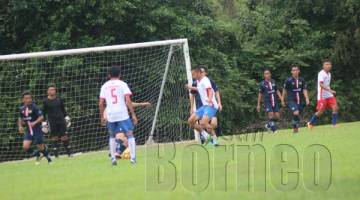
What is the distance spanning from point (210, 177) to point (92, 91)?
13.4 m

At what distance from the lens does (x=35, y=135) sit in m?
18.7

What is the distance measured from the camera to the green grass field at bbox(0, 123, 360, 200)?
33.2ft

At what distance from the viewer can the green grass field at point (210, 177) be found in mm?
10109

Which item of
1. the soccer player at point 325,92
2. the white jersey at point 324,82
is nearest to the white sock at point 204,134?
the soccer player at point 325,92

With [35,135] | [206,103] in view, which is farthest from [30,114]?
[206,103]

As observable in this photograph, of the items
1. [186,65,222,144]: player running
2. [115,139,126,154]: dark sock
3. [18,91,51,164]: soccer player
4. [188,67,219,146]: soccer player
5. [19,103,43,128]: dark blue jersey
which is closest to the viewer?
[115,139,126,154]: dark sock

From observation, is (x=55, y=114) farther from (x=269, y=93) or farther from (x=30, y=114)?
(x=269, y=93)

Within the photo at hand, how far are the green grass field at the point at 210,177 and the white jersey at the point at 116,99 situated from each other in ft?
3.29

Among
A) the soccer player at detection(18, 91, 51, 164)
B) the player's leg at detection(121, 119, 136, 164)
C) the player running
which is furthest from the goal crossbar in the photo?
the player's leg at detection(121, 119, 136, 164)

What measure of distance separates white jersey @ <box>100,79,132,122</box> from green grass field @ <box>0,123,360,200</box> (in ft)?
3.29

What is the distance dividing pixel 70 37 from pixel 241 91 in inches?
352

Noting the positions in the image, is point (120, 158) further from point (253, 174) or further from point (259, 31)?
point (259, 31)

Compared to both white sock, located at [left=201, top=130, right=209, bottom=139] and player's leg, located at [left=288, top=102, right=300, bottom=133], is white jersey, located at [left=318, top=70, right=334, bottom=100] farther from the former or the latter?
white sock, located at [left=201, top=130, right=209, bottom=139]

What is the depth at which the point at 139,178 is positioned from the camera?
39.9ft
